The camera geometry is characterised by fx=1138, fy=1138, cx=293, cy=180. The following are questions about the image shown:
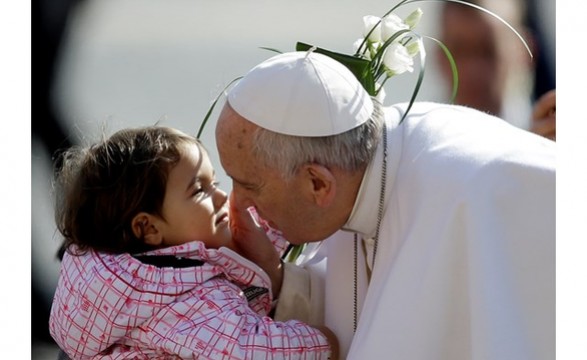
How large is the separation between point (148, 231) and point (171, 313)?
13.7 inches

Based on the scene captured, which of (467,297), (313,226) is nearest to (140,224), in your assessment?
(313,226)

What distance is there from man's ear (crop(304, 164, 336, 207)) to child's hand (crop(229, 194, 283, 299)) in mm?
507

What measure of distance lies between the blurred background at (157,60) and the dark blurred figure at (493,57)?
0.5 inches

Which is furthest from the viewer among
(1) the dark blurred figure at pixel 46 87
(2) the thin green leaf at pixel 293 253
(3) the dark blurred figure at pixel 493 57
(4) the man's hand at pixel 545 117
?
(1) the dark blurred figure at pixel 46 87

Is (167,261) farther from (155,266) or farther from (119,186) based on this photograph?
(119,186)

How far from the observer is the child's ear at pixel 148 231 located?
12.7ft

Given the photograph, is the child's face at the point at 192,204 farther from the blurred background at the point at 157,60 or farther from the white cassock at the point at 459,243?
the white cassock at the point at 459,243

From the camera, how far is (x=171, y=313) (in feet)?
12.0

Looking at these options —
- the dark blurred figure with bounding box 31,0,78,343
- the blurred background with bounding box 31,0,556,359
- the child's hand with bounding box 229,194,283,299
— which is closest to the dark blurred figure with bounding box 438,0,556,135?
the blurred background with bounding box 31,0,556,359

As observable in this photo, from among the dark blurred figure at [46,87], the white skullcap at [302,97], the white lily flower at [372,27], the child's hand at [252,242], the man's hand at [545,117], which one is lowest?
the dark blurred figure at [46,87]

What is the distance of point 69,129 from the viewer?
649cm

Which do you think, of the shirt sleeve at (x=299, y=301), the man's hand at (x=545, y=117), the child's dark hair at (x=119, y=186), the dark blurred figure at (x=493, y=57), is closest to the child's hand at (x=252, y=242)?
the shirt sleeve at (x=299, y=301)
